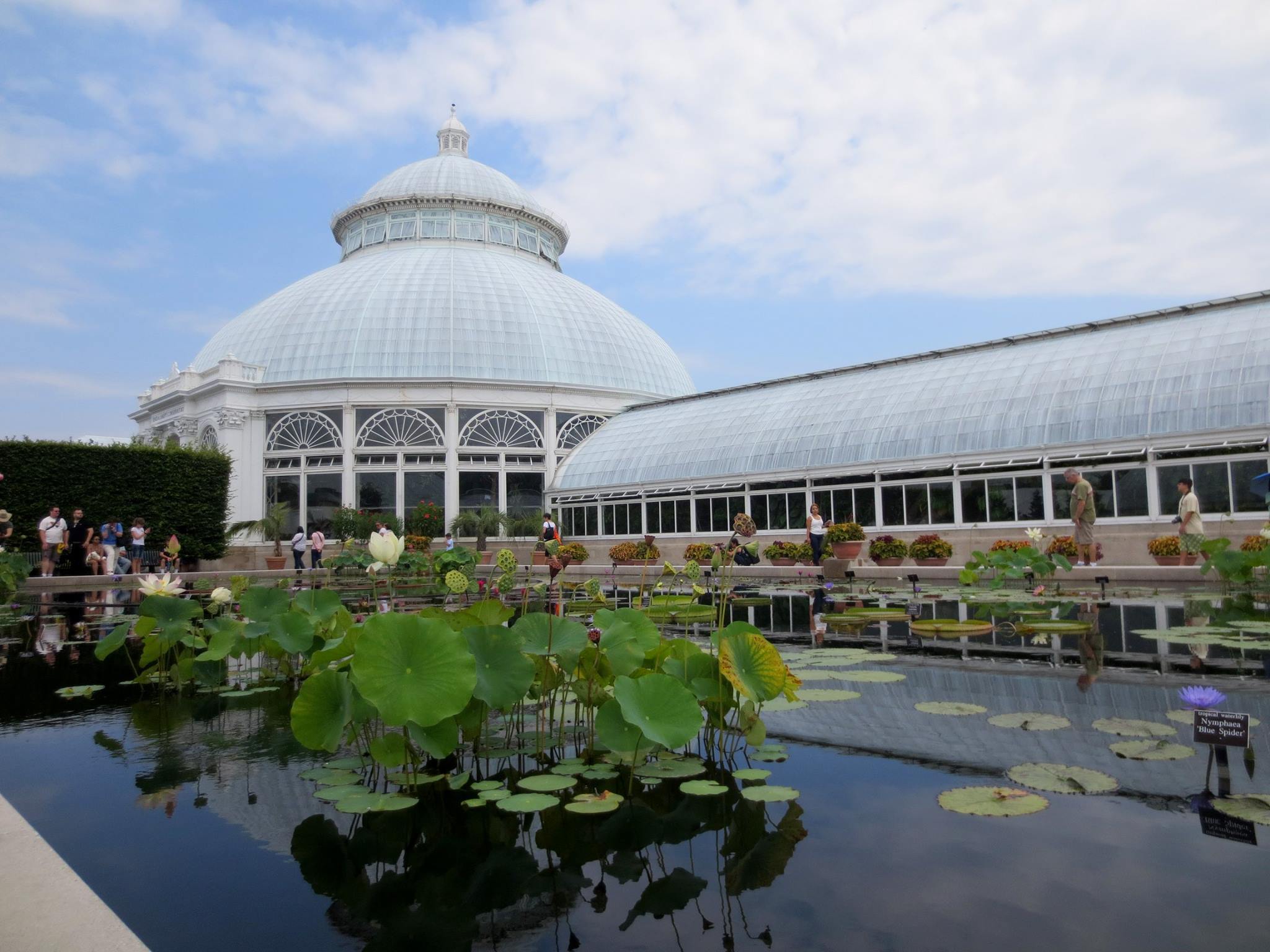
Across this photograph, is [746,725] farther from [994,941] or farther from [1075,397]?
[1075,397]

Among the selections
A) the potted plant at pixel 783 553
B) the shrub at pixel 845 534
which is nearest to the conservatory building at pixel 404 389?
the potted plant at pixel 783 553

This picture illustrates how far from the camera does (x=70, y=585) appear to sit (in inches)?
804

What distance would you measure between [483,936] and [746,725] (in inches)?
74.6

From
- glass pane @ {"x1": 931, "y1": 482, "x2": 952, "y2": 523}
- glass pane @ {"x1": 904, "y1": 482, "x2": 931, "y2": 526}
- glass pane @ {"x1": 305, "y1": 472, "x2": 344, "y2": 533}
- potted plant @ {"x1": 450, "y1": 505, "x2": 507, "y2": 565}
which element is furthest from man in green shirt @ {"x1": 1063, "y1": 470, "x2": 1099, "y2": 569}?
glass pane @ {"x1": 305, "y1": 472, "x2": 344, "y2": 533}

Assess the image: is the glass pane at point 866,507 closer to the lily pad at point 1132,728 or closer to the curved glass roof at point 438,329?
the curved glass roof at point 438,329

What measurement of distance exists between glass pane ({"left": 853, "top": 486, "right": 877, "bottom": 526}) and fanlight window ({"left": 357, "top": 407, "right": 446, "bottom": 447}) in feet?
70.0

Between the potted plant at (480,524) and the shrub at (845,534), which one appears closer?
the shrub at (845,534)

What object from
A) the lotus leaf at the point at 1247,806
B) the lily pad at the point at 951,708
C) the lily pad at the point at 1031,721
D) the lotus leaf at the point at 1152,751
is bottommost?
the lily pad at the point at 951,708

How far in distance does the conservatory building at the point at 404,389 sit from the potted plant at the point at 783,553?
62.7 feet

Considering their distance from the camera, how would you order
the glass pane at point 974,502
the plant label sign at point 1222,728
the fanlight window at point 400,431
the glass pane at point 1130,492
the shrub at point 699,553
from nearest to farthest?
the plant label sign at point 1222,728
the glass pane at point 1130,492
the shrub at point 699,553
the glass pane at point 974,502
the fanlight window at point 400,431

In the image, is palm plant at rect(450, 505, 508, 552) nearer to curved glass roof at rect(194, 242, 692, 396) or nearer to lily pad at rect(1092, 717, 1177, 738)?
curved glass roof at rect(194, 242, 692, 396)

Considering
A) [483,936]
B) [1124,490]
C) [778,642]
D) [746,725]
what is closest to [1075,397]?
[1124,490]

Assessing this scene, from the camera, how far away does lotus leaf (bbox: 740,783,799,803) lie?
3197 mm

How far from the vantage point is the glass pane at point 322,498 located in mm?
39406
